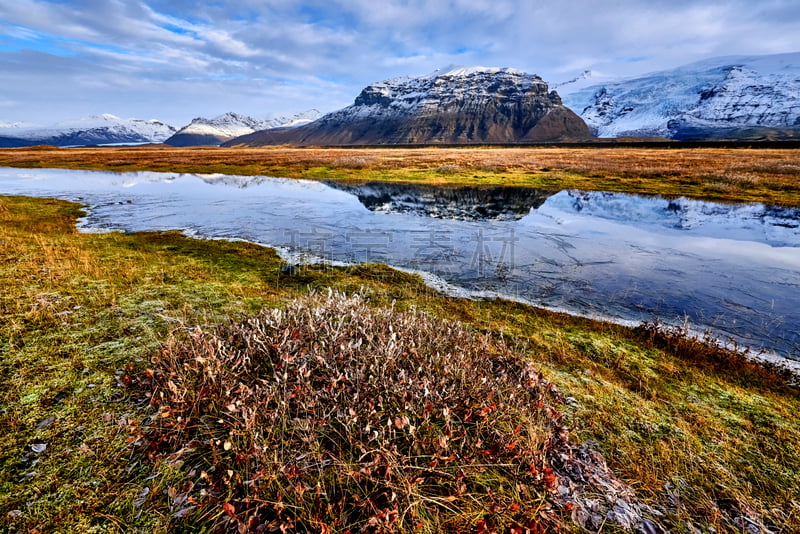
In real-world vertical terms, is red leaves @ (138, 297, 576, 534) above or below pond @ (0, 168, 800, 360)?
above

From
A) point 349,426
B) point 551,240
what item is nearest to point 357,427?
point 349,426

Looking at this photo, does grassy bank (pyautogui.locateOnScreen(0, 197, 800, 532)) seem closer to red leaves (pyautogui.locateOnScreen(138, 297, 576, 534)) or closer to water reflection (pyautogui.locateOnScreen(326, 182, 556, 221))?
red leaves (pyautogui.locateOnScreen(138, 297, 576, 534))

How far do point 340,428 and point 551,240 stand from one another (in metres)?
17.0

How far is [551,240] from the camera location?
61.2ft

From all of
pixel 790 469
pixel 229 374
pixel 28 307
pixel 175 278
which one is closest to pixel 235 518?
pixel 229 374

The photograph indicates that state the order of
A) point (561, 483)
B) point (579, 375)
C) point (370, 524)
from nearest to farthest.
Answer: point (370, 524)
point (561, 483)
point (579, 375)

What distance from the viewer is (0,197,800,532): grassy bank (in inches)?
141

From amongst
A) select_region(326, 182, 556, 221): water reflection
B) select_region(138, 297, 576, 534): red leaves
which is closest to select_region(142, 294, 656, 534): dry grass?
select_region(138, 297, 576, 534): red leaves

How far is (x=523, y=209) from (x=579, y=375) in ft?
73.0

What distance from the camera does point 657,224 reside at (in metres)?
22.9

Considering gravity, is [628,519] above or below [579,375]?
above

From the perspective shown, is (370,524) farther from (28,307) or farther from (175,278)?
(175,278)

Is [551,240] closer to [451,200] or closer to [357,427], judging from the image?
[451,200]

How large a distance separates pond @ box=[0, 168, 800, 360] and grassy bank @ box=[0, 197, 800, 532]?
2.90 meters
